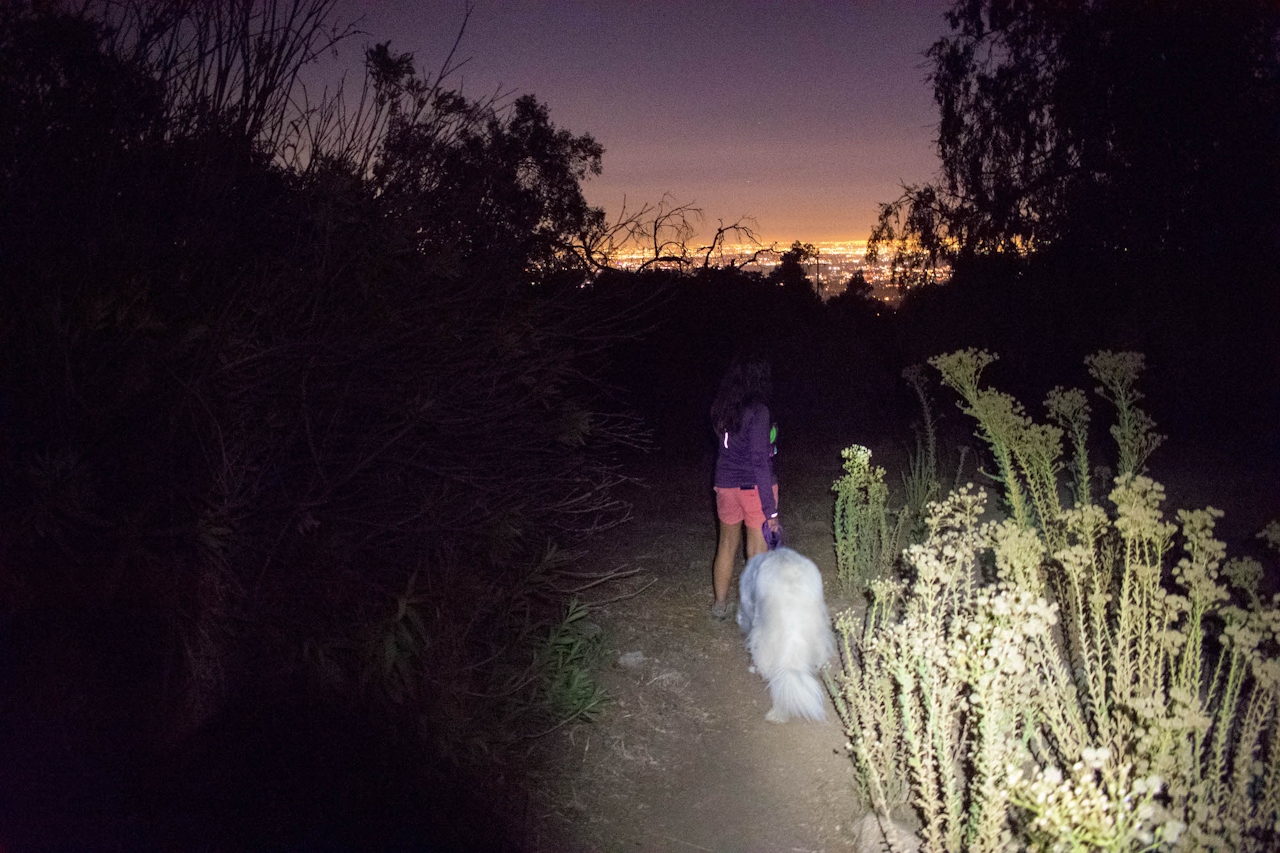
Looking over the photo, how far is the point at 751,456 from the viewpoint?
17.1ft

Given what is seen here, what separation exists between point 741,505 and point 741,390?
0.80 meters

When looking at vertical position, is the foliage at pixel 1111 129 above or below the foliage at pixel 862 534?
above

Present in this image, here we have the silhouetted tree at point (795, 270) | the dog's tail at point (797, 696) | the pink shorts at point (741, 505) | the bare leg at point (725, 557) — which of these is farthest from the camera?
the silhouetted tree at point (795, 270)

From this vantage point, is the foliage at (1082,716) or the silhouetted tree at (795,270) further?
the silhouetted tree at (795,270)

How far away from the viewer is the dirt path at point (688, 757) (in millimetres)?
3459

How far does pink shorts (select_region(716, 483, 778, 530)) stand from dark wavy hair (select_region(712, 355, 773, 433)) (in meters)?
0.44

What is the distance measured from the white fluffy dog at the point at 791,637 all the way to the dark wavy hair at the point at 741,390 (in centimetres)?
101

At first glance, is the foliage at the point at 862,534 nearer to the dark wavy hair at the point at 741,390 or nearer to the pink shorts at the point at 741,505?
the pink shorts at the point at 741,505

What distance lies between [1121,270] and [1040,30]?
3.56 m

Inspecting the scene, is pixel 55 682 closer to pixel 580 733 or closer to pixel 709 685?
pixel 580 733

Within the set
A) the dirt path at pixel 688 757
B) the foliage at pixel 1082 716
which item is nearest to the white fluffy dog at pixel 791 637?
the dirt path at pixel 688 757

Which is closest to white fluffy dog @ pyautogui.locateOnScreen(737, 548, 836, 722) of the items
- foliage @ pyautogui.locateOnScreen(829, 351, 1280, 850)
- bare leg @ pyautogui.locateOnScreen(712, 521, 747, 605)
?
foliage @ pyautogui.locateOnScreen(829, 351, 1280, 850)

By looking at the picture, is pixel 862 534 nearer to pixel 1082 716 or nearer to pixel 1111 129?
pixel 1082 716

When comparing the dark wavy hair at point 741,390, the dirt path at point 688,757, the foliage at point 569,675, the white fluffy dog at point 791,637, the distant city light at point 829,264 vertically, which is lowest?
the dirt path at point 688,757
